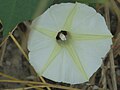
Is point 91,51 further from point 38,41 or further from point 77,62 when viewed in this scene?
point 38,41

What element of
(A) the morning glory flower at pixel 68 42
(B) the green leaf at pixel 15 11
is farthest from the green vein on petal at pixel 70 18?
(B) the green leaf at pixel 15 11

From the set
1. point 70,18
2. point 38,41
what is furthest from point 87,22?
point 38,41

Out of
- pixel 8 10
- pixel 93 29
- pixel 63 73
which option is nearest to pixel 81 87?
pixel 63 73

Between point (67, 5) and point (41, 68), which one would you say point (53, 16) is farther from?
point (41, 68)

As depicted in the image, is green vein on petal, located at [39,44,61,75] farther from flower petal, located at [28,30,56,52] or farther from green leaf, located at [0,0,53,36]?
green leaf, located at [0,0,53,36]

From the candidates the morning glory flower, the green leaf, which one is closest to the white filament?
the morning glory flower

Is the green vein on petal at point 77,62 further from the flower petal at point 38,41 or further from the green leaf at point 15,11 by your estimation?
the green leaf at point 15,11
